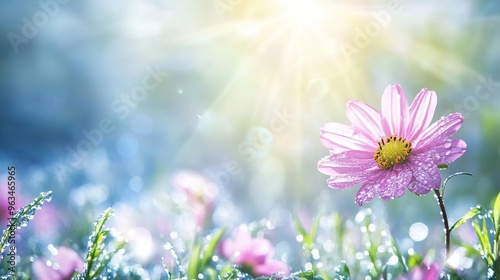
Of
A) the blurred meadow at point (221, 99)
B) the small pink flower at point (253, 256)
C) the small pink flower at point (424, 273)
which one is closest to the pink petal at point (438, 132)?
the small pink flower at point (424, 273)

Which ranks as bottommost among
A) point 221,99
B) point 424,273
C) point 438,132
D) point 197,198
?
point 424,273

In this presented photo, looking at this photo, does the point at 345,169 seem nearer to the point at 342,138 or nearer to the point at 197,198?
the point at 342,138

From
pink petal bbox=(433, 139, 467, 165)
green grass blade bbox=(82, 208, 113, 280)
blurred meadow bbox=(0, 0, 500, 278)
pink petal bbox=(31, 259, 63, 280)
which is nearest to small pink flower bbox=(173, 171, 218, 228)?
blurred meadow bbox=(0, 0, 500, 278)

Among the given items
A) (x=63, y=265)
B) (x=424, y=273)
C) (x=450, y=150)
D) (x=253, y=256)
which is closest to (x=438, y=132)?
(x=450, y=150)

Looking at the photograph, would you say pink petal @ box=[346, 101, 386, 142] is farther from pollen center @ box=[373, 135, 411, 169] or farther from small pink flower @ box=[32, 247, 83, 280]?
small pink flower @ box=[32, 247, 83, 280]

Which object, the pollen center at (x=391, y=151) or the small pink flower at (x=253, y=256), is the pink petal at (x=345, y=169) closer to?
the pollen center at (x=391, y=151)

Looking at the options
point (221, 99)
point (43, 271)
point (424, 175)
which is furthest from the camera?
point (221, 99)
